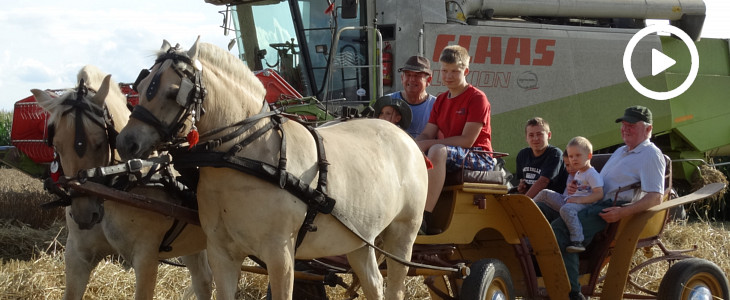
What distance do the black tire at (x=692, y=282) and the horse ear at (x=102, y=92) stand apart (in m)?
4.07

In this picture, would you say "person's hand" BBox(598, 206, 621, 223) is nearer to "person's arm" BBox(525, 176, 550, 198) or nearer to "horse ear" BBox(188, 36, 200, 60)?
"person's arm" BBox(525, 176, 550, 198)

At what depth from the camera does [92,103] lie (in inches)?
184

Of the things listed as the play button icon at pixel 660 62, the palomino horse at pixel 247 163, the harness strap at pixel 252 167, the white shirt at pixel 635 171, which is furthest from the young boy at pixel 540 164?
the play button icon at pixel 660 62

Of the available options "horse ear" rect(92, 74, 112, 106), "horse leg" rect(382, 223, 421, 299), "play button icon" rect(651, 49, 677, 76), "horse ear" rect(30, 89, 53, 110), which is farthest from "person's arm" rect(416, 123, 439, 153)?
"play button icon" rect(651, 49, 677, 76)

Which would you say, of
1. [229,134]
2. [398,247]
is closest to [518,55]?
[398,247]

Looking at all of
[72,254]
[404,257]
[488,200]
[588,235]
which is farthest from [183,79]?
[588,235]

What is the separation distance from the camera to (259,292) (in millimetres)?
7137

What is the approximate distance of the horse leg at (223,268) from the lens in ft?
13.7

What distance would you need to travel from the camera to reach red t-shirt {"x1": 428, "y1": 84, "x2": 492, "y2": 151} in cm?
545

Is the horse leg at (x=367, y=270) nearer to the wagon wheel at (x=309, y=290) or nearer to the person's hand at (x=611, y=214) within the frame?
the wagon wheel at (x=309, y=290)

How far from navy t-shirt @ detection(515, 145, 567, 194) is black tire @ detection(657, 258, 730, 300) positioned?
1.01 m

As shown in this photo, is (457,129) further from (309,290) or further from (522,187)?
(309,290)

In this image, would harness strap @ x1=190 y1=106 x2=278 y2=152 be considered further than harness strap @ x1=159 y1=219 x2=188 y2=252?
No

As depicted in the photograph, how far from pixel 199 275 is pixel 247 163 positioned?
1.80 meters
